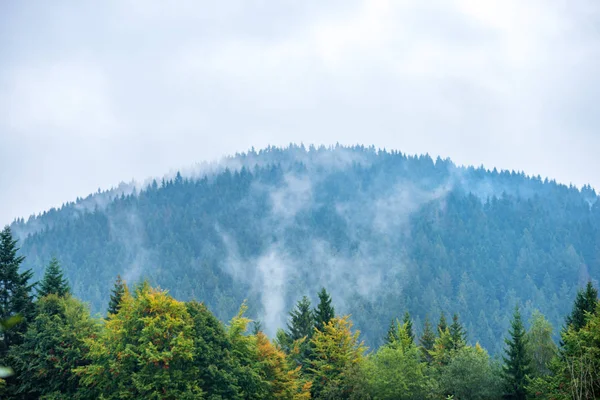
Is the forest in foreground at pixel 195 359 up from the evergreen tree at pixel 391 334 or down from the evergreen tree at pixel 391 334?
down

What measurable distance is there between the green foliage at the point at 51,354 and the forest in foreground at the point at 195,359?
0.09 m

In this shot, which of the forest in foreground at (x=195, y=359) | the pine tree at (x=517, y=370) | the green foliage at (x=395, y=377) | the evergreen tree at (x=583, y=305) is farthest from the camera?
the pine tree at (x=517, y=370)

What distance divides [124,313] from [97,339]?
329cm

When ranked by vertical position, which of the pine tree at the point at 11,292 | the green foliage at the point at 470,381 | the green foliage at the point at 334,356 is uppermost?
the pine tree at the point at 11,292

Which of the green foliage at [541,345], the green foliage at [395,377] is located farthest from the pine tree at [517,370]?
the green foliage at [395,377]

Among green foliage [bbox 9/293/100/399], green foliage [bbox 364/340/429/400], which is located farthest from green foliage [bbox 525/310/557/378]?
green foliage [bbox 9/293/100/399]

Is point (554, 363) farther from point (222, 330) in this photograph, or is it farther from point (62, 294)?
point (62, 294)

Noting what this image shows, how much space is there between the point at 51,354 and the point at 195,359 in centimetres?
1182

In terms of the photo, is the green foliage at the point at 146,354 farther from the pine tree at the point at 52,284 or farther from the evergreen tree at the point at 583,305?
the evergreen tree at the point at 583,305

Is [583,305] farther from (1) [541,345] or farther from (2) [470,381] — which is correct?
(1) [541,345]

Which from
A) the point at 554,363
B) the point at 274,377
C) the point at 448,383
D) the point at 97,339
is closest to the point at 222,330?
the point at 274,377

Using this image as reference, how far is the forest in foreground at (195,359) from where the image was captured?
4422 cm

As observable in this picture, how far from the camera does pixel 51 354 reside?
48.0 metres

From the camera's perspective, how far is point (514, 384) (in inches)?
2153
